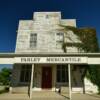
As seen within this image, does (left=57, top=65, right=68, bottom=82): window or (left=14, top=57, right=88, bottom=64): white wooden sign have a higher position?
(left=14, top=57, right=88, bottom=64): white wooden sign

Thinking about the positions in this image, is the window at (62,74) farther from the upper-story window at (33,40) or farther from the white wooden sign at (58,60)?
the white wooden sign at (58,60)

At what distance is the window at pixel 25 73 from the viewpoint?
1599 centimetres

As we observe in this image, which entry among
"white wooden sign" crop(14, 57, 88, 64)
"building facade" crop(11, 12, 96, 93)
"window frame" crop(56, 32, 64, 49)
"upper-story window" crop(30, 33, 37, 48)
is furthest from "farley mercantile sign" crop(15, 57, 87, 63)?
"upper-story window" crop(30, 33, 37, 48)

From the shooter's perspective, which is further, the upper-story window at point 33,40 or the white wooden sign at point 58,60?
the upper-story window at point 33,40

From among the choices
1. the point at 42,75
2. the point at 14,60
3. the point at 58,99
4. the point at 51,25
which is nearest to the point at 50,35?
the point at 51,25

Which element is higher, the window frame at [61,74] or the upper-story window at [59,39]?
the upper-story window at [59,39]

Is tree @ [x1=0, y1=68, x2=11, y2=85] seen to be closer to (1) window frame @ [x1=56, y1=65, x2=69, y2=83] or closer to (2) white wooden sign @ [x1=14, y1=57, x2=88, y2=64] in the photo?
(1) window frame @ [x1=56, y1=65, x2=69, y2=83]

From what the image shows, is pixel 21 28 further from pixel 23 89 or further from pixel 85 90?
pixel 85 90

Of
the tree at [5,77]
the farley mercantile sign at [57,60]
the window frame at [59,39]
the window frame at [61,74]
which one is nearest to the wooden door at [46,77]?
the window frame at [61,74]

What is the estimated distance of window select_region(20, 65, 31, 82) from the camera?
15992mm

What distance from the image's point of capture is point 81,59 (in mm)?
12297

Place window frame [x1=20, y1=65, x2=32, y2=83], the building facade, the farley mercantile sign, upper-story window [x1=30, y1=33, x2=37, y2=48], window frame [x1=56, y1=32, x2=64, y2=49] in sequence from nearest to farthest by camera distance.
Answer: the farley mercantile sign → the building facade → window frame [x1=20, y1=65, x2=32, y2=83] → window frame [x1=56, y1=32, x2=64, y2=49] → upper-story window [x1=30, y1=33, x2=37, y2=48]

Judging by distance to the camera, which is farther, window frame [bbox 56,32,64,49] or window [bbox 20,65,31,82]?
window frame [bbox 56,32,64,49]

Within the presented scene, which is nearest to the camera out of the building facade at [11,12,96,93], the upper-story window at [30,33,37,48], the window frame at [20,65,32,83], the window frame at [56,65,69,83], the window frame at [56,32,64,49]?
the building facade at [11,12,96,93]
